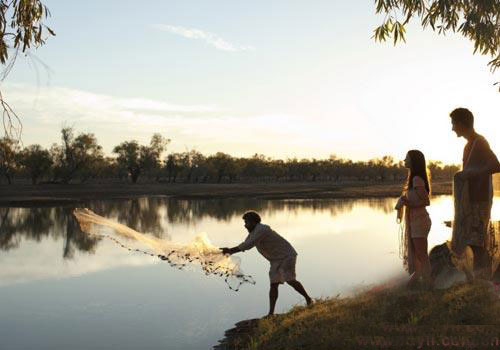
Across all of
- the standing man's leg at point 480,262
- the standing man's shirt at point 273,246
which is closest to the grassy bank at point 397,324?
the standing man's leg at point 480,262

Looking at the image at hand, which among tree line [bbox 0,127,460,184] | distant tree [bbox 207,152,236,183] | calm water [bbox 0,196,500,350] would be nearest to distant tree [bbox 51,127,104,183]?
tree line [bbox 0,127,460,184]

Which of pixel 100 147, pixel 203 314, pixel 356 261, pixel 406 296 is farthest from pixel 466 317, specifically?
pixel 100 147

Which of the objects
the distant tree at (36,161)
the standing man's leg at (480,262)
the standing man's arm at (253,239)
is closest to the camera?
the standing man's leg at (480,262)

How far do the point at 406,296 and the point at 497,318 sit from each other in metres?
1.40

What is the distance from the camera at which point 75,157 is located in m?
94.1

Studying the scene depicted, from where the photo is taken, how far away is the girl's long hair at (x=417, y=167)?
24.0ft

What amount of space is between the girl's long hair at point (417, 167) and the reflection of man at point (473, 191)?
28.9 inches

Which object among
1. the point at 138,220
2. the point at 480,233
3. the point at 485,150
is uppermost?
the point at 485,150

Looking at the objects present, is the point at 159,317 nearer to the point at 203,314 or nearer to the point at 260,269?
the point at 203,314

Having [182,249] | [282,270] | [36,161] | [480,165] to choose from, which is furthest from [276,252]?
[36,161]

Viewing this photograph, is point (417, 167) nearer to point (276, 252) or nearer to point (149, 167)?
point (276, 252)

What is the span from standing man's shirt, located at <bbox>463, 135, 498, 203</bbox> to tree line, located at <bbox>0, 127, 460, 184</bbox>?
51.1 m

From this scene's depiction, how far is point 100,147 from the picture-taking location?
322ft

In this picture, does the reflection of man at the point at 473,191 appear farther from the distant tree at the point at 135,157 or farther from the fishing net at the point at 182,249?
the distant tree at the point at 135,157
